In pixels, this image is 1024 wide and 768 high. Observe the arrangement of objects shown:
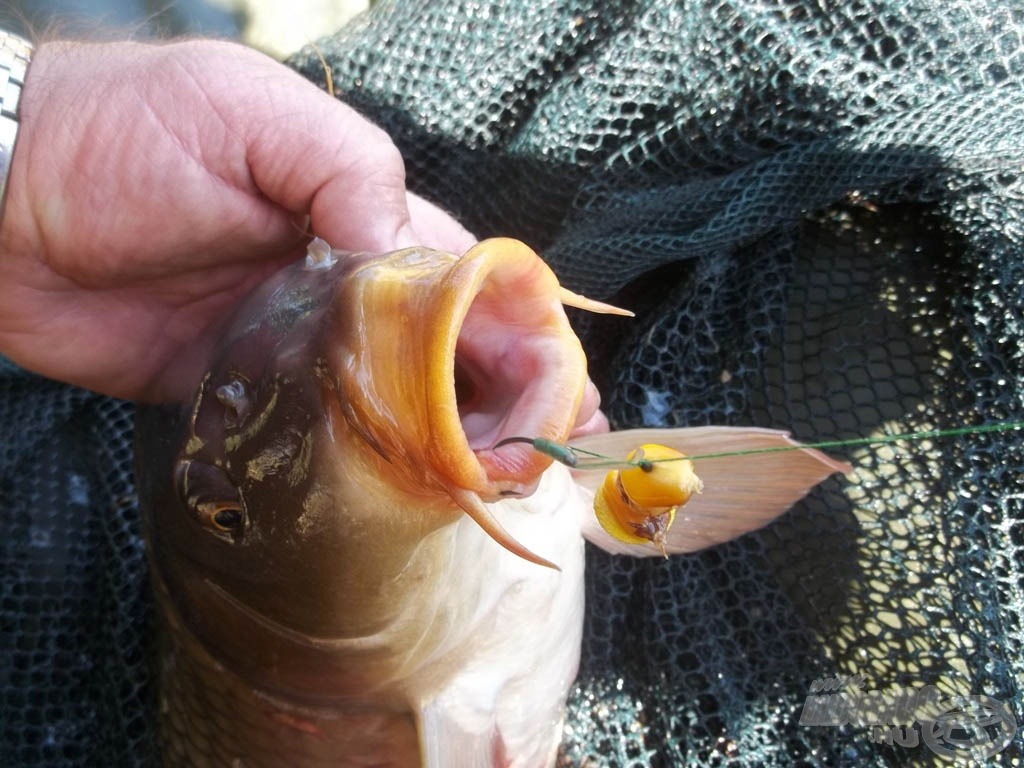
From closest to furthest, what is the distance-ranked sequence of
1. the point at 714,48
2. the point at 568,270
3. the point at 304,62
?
the point at 714,48, the point at 568,270, the point at 304,62

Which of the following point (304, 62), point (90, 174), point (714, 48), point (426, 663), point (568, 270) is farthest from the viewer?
point (304, 62)

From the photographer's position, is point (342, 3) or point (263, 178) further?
point (342, 3)

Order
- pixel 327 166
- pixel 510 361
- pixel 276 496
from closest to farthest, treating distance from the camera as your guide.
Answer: pixel 510 361 → pixel 276 496 → pixel 327 166

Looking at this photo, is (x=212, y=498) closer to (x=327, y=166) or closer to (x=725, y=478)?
(x=327, y=166)

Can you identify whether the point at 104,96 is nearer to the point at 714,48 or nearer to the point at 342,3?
the point at 714,48

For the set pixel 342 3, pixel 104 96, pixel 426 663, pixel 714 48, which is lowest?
pixel 426 663

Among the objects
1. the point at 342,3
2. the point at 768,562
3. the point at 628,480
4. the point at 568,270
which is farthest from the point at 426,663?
the point at 342,3
